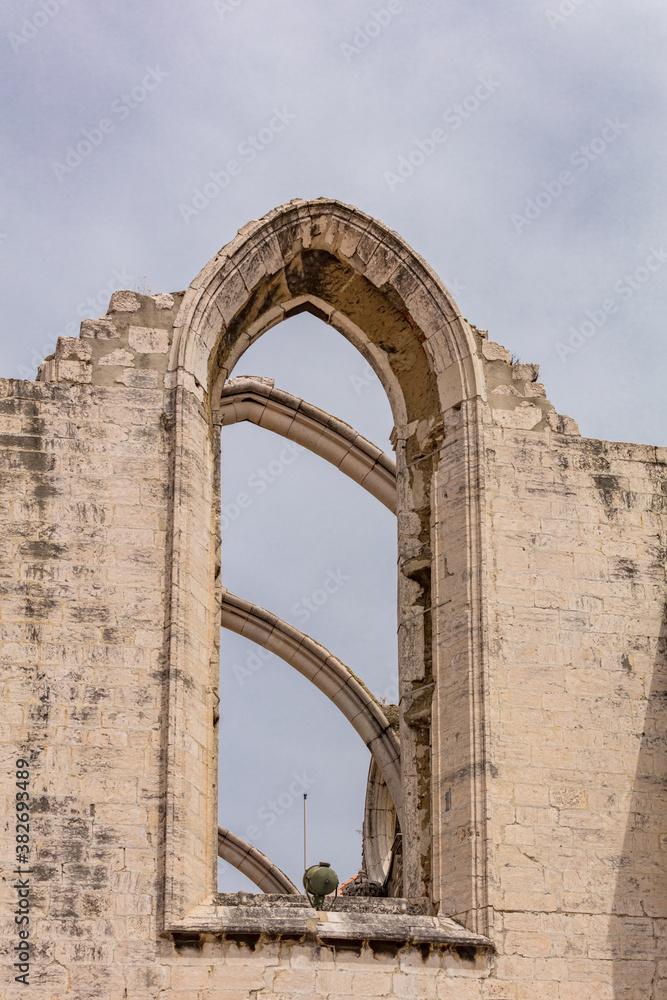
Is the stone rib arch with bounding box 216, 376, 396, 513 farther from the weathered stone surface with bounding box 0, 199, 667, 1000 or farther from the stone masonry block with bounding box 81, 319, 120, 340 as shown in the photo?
the stone masonry block with bounding box 81, 319, 120, 340

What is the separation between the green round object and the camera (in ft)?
34.2

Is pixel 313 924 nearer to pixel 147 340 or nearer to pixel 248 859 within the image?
pixel 147 340

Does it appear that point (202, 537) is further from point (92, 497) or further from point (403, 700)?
point (403, 700)

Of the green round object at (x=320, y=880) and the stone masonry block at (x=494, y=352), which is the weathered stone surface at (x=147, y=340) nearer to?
the stone masonry block at (x=494, y=352)

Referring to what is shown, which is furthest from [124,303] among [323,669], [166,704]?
[323,669]

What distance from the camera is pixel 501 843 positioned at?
10688mm

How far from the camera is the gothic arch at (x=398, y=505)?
34.9 ft

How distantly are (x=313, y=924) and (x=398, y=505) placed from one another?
10.3 feet

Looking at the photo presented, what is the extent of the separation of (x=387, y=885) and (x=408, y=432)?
4.53 meters

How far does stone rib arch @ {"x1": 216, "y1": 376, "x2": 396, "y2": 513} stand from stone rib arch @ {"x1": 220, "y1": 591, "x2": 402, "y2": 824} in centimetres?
183

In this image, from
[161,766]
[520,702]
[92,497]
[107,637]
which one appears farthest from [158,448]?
[520,702]

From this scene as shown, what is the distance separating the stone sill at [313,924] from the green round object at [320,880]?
0.12 metres

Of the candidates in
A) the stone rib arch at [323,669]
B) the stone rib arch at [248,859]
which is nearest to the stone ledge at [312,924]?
the stone rib arch at [323,669]

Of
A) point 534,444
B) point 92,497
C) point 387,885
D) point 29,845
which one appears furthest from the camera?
point 387,885
